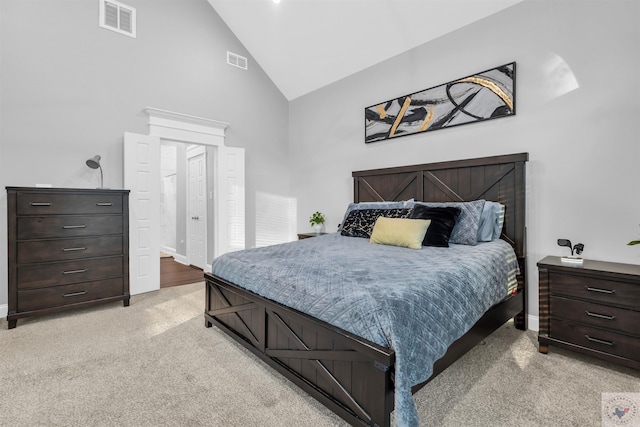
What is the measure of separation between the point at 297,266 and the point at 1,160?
3195 millimetres

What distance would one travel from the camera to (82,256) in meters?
2.96

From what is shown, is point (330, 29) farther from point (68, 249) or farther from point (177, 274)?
point (177, 274)

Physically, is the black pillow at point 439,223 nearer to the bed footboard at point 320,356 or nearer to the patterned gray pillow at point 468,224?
the patterned gray pillow at point 468,224

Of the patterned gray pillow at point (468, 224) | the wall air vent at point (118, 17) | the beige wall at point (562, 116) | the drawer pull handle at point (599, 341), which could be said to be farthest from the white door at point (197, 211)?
the drawer pull handle at point (599, 341)

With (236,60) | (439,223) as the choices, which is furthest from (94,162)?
(439,223)

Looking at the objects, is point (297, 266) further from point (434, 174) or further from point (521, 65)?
point (521, 65)

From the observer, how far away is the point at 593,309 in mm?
2039

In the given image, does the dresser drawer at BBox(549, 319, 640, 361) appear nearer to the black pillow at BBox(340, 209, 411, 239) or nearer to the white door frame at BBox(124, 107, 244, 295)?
the black pillow at BBox(340, 209, 411, 239)

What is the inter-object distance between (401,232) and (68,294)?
3.15 metres

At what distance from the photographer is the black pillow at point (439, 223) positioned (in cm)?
262

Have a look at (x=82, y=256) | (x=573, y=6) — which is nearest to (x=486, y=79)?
(x=573, y=6)

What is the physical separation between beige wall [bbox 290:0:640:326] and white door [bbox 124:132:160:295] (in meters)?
3.15

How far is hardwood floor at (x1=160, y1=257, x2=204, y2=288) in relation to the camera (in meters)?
4.30

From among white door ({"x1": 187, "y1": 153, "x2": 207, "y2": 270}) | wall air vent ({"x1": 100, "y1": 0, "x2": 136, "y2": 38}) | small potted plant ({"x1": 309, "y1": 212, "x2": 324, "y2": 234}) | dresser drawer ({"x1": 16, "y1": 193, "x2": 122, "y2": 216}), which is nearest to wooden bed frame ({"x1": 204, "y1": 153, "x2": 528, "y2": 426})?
small potted plant ({"x1": 309, "y1": 212, "x2": 324, "y2": 234})
